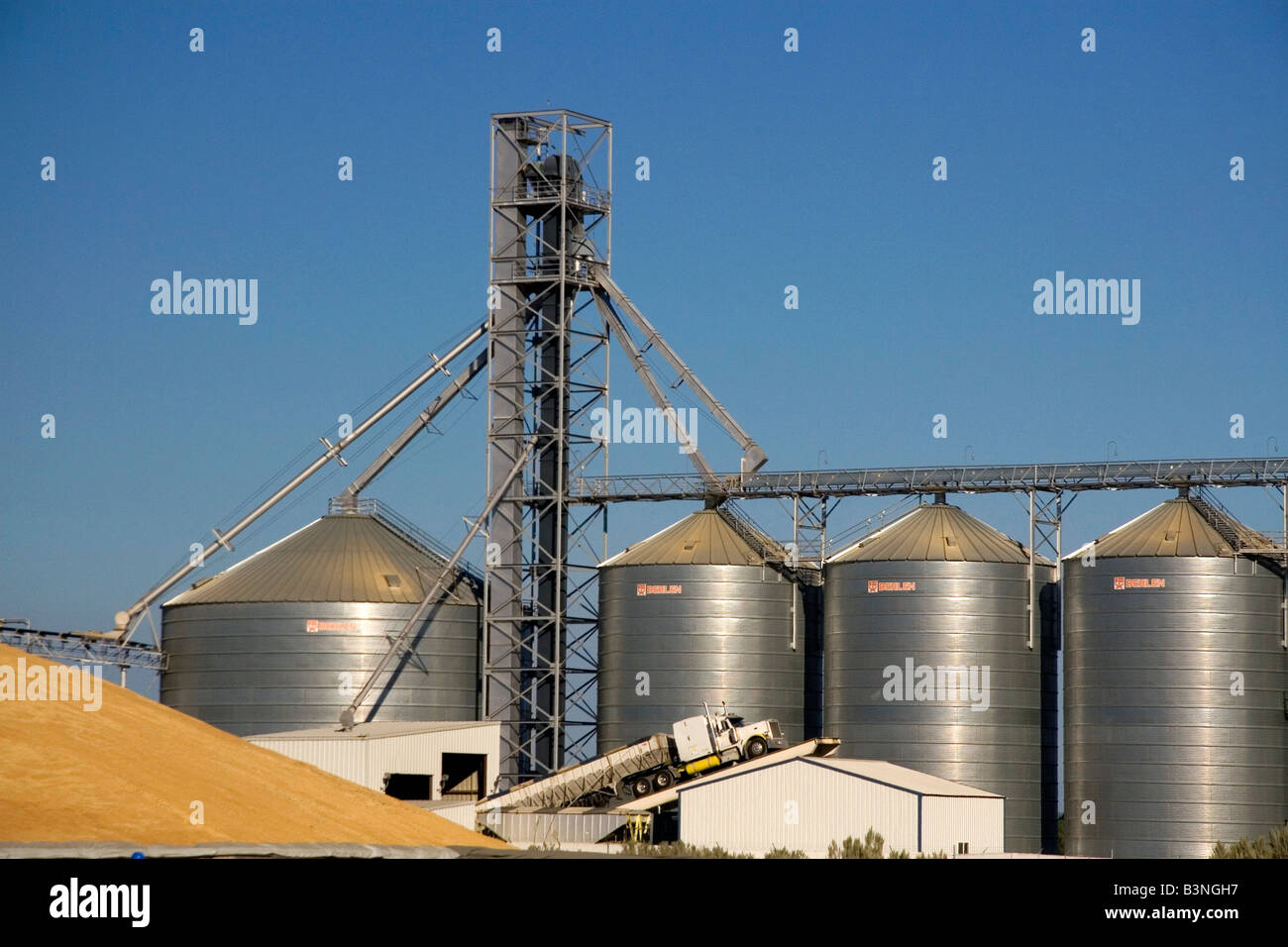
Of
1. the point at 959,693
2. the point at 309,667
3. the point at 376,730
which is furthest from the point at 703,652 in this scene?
the point at 309,667

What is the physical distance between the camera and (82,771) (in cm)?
4144

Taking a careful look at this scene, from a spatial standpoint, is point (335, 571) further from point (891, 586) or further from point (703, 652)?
point (891, 586)

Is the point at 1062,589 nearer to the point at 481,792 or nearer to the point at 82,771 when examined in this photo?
the point at 481,792

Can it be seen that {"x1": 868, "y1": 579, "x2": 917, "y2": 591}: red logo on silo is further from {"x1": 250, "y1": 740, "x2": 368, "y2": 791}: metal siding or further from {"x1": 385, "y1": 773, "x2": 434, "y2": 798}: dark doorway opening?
{"x1": 250, "y1": 740, "x2": 368, "y2": 791}: metal siding

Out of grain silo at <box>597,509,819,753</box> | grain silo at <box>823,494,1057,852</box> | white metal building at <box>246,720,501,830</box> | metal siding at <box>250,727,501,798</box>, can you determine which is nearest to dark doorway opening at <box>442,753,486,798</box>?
white metal building at <box>246,720,501,830</box>

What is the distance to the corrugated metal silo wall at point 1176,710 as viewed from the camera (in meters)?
65.4

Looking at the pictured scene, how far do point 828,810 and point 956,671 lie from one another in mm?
14450

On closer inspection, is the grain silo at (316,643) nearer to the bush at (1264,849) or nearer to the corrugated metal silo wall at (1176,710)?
the corrugated metal silo wall at (1176,710)

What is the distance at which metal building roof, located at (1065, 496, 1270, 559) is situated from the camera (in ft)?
222

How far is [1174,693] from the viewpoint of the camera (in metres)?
66.4

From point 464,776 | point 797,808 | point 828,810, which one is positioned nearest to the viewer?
point 828,810

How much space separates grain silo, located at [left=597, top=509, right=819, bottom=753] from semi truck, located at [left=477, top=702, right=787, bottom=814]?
5.39 m

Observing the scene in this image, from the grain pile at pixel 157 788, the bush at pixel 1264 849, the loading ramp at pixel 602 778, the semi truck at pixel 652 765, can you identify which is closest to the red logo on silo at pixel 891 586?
the loading ramp at pixel 602 778

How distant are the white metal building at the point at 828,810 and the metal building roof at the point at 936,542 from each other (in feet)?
41.6
